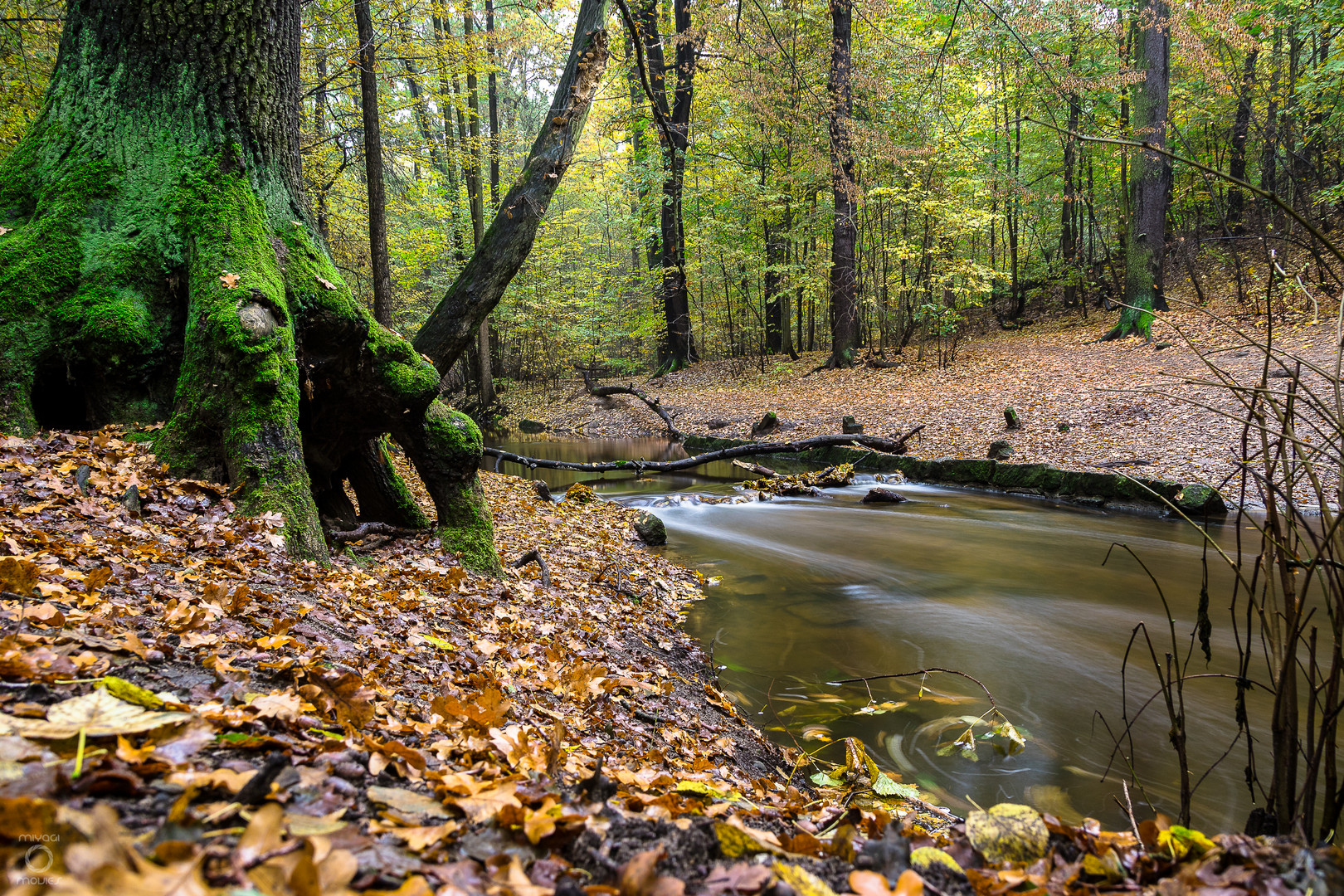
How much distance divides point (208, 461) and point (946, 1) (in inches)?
900

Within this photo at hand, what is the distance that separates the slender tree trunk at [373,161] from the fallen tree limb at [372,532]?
231 inches

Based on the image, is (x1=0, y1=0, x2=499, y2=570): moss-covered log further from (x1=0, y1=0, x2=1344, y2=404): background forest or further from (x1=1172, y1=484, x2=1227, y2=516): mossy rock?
(x1=1172, y1=484, x2=1227, y2=516): mossy rock

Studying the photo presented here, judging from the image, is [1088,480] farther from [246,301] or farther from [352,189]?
[352,189]

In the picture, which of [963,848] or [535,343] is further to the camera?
[535,343]

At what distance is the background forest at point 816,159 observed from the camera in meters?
11.1

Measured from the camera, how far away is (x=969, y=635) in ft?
18.9

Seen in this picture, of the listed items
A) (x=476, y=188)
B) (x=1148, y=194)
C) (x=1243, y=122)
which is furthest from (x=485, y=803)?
(x=1243, y=122)

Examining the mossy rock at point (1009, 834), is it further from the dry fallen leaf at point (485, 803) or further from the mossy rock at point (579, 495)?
the mossy rock at point (579, 495)

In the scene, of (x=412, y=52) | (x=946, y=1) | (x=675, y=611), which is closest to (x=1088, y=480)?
(x=675, y=611)

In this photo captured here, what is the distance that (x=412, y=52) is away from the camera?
11.3 metres

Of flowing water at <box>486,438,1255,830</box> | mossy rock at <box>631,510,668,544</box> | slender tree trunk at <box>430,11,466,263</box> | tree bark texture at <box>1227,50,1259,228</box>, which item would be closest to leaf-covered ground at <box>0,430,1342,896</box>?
flowing water at <box>486,438,1255,830</box>

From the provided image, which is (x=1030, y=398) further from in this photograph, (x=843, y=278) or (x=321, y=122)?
(x=321, y=122)

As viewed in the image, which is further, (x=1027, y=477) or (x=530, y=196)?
(x=1027, y=477)

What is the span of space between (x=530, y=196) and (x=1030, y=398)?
38.6ft
